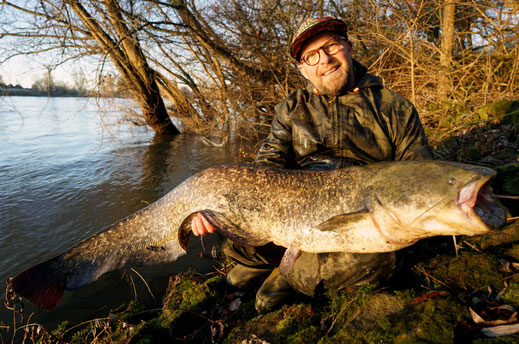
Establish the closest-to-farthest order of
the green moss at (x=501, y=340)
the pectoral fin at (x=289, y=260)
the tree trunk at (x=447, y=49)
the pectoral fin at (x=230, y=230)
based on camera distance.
A: the green moss at (x=501, y=340), the pectoral fin at (x=289, y=260), the pectoral fin at (x=230, y=230), the tree trunk at (x=447, y=49)

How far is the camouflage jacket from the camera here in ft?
8.56

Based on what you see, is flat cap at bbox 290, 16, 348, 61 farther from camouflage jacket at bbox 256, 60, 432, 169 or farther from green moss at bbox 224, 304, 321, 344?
green moss at bbox 224, 304, 321, 344

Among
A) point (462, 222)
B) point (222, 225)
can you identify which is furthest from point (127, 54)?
point (462, 222)

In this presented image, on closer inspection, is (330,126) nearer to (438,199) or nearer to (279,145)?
(279,145)

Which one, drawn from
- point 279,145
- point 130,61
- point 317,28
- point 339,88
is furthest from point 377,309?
point 130,61

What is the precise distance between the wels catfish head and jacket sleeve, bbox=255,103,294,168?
1.22 metres

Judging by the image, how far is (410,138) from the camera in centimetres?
256

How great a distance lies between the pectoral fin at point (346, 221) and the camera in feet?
5.72

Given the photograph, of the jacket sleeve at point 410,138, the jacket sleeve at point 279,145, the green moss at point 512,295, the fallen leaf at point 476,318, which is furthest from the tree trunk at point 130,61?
the green moss at point 512,295

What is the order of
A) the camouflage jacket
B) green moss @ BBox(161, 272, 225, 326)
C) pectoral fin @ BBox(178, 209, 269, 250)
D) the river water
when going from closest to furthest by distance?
1. pectoral fin @ BBox(178, 209, 269, 250)
2. green moss @ BBox(161, 272, 225, 326)
3. the camouflage jacket
4. the river water

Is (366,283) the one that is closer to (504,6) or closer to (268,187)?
(268,187)

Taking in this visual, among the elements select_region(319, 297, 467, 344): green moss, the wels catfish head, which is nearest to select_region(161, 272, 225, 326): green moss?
select_region(319, 297, 467, 344): green moss

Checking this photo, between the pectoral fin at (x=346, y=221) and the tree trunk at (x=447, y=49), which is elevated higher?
the tree trunk at (x=447, y=49)

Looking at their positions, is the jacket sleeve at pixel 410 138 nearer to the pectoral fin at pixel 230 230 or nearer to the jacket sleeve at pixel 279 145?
the jacket sleeve at pixel 279 145
